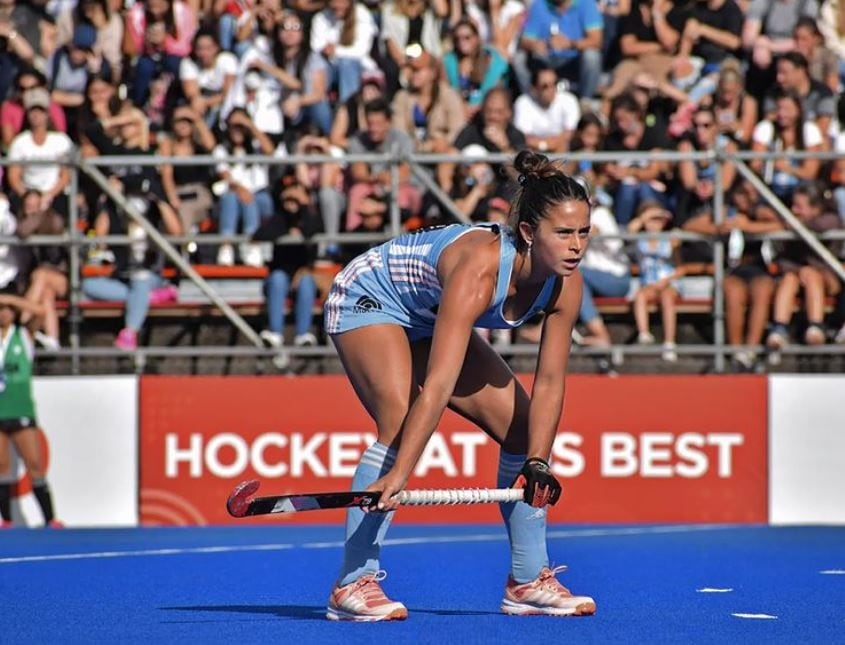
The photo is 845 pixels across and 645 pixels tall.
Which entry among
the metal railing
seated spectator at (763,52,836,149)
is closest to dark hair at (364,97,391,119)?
the metal railing

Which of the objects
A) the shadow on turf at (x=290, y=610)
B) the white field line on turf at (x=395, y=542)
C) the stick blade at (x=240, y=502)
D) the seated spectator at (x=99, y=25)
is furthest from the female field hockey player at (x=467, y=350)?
the seated spectator at (x=99, y=25)

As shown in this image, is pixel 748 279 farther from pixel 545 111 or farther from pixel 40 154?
pixel 40 154

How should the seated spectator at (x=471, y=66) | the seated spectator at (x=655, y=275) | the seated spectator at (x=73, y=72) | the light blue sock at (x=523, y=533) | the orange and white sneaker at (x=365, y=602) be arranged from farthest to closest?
the seated spectator at (x=73, y=72)
the seated spectator at (x=471, y=66)
the seated spectator at (x=655, y=275)
the light blue sock at (x=523, y=533)
the orange and white sneaker at (x=365, y=602)

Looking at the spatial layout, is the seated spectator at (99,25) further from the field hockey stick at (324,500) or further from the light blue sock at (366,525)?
the field hockey stick at (324,500)

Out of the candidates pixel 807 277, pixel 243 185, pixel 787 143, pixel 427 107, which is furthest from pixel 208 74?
pixel 807 277

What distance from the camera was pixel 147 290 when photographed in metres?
13.7

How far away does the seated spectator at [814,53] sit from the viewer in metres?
14.6

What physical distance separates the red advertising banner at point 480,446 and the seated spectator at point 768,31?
9.94 feet

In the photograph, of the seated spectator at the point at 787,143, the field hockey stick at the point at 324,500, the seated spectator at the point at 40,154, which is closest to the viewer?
the field hockey stick at the point at 324,500

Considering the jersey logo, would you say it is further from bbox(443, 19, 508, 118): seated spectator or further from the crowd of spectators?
bbox(443, 19, 508, 118): seated spectator

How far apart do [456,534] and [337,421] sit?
150 centimetres

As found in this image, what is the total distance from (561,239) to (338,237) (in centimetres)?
702

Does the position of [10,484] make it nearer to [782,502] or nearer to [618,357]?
[618,357]

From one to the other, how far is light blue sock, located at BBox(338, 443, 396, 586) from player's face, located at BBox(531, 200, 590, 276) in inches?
39.9
